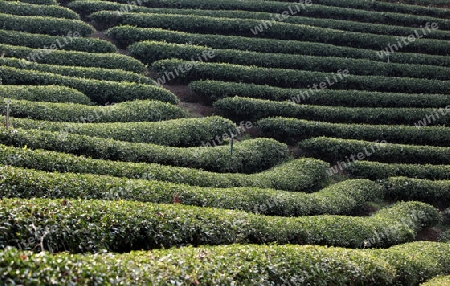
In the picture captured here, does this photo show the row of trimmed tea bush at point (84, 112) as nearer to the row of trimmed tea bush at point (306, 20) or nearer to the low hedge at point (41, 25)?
the low hedge at point (41, 25)

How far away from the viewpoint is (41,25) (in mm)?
35062

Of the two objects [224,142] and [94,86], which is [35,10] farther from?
[224,142]

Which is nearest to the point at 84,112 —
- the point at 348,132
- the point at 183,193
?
the point at 183,193

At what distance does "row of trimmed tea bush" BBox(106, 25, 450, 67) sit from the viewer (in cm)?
3775

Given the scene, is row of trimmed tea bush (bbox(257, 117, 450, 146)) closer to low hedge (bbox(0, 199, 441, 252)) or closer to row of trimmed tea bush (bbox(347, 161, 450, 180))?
row of trimmed tea bush (bbox(347, 161, 450, 180))

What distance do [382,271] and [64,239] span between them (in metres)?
11.4

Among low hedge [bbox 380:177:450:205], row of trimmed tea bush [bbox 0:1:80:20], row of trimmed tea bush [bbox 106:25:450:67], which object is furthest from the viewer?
row of trimmed tea bush [bbox 106:25:450:67]

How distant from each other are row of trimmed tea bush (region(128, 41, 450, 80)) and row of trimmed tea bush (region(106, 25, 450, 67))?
1.43m

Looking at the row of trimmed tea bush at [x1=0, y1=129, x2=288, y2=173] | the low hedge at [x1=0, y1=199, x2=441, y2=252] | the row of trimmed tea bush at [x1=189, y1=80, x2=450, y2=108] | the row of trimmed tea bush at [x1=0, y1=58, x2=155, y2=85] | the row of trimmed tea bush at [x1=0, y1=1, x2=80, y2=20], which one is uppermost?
the row of trimmed tea bush at [x1=0, y1=1, x2=80, y2=20]

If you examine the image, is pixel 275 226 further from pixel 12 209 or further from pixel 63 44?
pixel 63 44

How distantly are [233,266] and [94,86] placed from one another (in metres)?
19.0

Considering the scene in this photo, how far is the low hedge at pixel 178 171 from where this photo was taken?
18.8 metres

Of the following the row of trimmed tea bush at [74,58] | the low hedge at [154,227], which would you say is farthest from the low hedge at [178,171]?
the row of trimmed tea bush at [74,58]

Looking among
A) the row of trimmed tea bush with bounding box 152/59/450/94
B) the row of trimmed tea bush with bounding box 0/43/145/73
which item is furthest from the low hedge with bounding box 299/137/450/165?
the row of trimmed tea bush with bounding box 0/43/145/73
